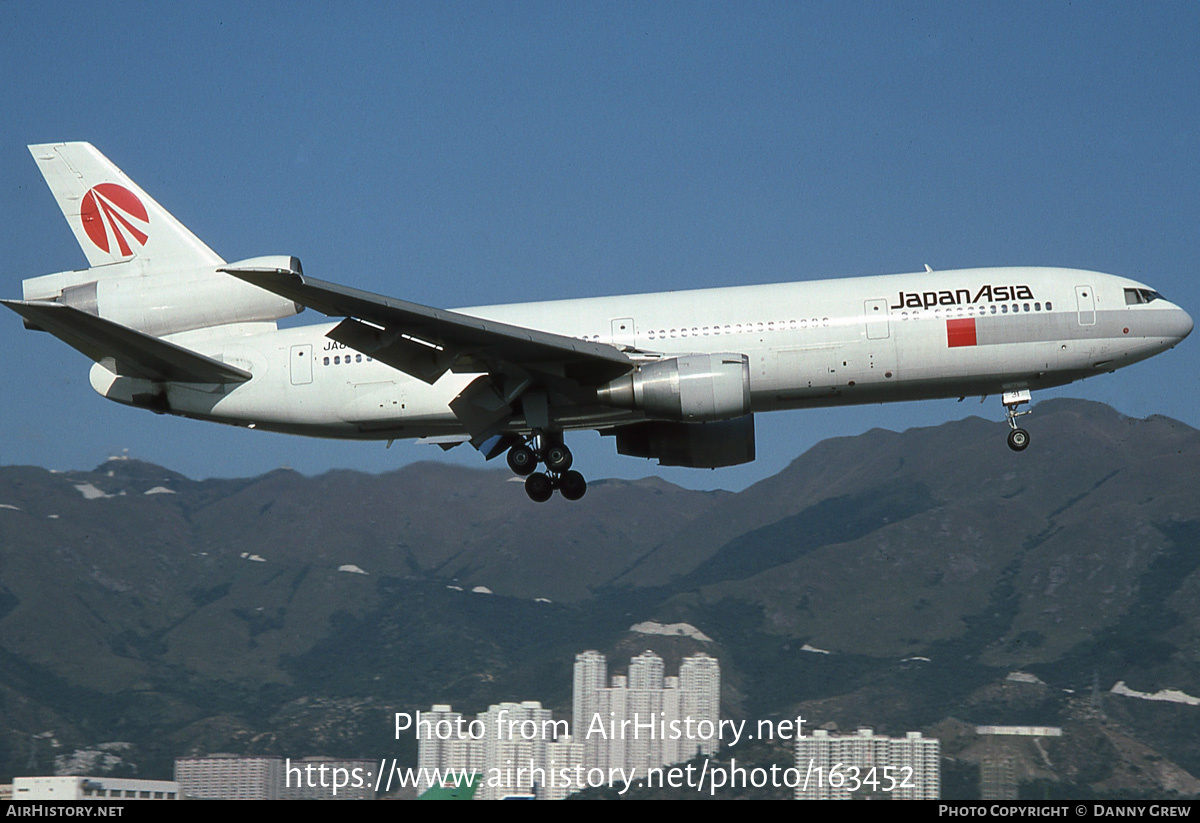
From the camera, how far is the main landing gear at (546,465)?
3385 cm

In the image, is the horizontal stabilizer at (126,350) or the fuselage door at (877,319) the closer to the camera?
the horizontal stabilizer at (126,350)

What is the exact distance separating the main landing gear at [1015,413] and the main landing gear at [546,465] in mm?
11146

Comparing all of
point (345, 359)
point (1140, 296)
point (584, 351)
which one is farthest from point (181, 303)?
point (1140, 296)

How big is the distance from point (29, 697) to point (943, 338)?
4306 inches

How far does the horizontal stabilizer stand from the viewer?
2891 centimetres

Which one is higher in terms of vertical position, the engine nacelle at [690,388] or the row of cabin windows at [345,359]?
the row of cabin windows at [345,359]

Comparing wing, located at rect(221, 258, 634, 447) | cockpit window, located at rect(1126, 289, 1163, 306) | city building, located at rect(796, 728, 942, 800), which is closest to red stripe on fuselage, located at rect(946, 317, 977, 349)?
cockpit window, located at rect(1126, 289, 1163, 306)

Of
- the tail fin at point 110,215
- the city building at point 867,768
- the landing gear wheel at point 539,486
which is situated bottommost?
the city building at point 867,768

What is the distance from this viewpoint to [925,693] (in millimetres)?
133000

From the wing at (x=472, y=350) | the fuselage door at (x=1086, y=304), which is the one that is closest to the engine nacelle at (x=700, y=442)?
the wing at (x=472, y=350)

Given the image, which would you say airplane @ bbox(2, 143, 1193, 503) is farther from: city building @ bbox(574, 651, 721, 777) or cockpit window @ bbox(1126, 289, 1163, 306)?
city building @ bbox(574, 651, 721, 777)

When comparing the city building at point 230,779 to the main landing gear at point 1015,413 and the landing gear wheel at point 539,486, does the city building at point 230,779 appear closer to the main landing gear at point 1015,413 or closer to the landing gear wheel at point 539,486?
the landing gear wheel at point 539,486

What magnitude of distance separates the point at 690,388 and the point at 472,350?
5213 mm

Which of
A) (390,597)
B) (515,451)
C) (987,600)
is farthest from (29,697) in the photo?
(987,600)
